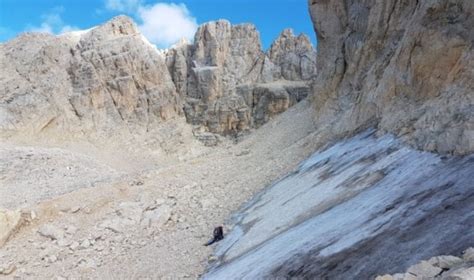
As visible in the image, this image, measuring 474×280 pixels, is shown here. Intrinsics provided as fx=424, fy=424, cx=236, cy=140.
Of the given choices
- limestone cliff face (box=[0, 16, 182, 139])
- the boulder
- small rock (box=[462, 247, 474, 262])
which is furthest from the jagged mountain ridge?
small rock (box=[462, 247, 474, 262])

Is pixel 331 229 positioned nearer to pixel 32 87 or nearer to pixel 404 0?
pixel 404 0

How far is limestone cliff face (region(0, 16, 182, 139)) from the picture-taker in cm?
5141

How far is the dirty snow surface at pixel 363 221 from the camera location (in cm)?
650

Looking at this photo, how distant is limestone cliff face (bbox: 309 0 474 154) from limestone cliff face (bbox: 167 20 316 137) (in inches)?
1115

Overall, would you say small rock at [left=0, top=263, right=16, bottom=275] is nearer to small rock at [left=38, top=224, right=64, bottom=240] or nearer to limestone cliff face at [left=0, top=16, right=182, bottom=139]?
Answer: small rock at [left=38, top=224, right=64, bottom=240]

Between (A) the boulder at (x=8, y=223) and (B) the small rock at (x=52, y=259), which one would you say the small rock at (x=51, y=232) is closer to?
(A) the boulder at (x=8, y=223)

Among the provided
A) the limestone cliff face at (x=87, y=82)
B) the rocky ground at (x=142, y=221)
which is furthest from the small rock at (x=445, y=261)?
the limestone cliff face at (x=87, y=82)

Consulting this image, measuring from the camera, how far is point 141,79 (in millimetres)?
56844

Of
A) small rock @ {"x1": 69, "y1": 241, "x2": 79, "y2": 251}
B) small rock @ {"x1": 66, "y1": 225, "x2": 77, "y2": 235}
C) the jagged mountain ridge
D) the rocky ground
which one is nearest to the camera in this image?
the rocky ground

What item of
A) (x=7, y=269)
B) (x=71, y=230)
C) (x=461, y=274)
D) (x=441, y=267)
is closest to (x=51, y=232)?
(x=71, y=230)

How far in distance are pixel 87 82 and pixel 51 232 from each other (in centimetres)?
4112

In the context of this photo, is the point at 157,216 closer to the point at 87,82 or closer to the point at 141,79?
the point at 87,82

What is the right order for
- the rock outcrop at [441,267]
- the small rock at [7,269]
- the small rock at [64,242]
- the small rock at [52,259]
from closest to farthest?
the rock outcrop at [441,267], the small rock at [7,269], the small rock at [52,259], the small rock at [64,242]

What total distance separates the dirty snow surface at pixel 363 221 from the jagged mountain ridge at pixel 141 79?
42.1m
